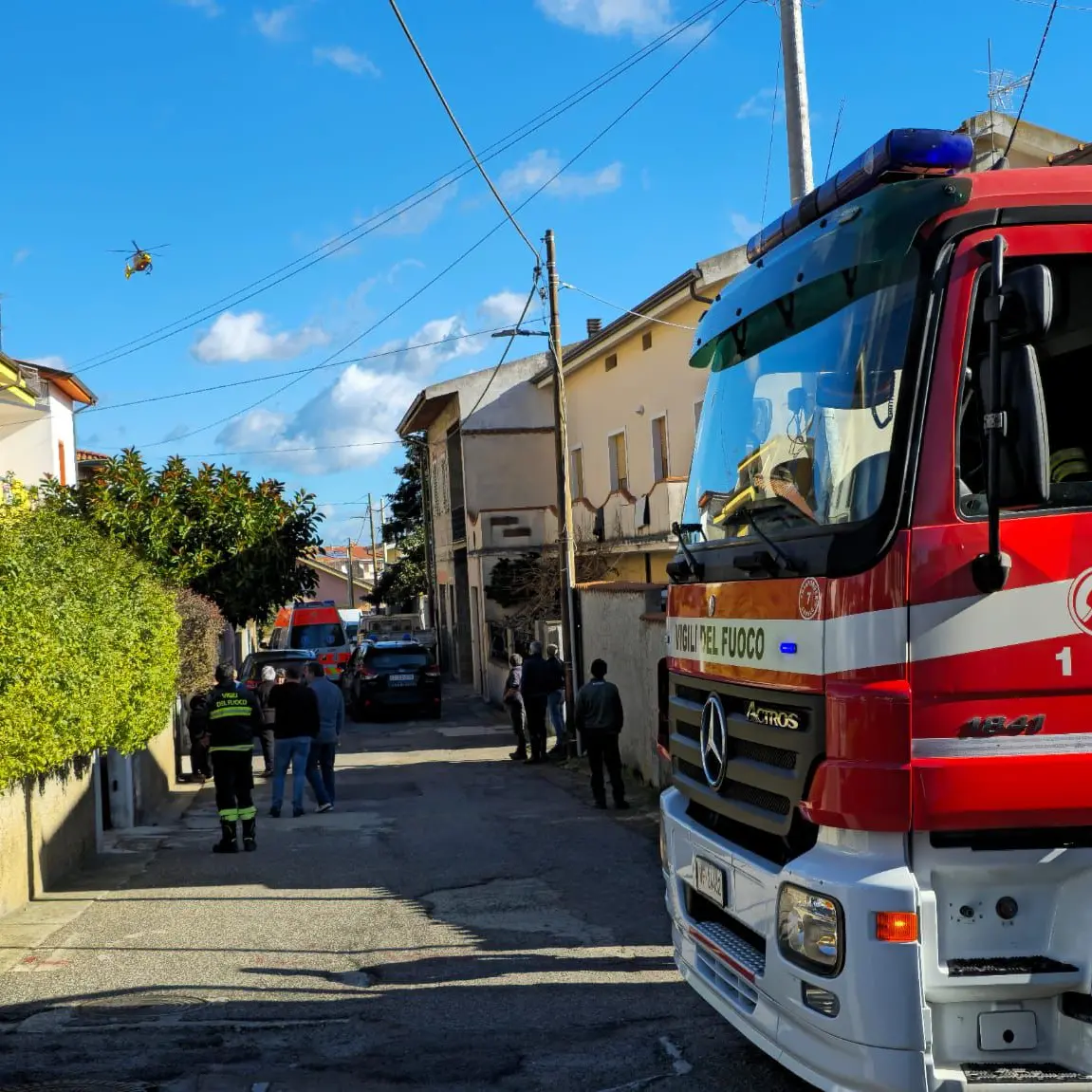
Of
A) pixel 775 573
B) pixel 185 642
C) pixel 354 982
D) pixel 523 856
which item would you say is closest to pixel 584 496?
pixel 185 642

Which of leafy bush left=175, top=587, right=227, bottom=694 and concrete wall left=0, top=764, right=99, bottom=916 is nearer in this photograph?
concrete wall left=0, top=764, right=99, bottom=916

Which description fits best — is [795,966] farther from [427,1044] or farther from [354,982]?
[354,982]

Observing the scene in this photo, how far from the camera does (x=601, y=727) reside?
1440cm

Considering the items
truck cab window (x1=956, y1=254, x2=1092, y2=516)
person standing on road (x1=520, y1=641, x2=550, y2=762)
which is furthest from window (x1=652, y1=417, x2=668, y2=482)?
truck cab window (x1=956, y1=254, x2=1092, y2=516)

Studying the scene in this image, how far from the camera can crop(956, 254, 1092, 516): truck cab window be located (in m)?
4.15

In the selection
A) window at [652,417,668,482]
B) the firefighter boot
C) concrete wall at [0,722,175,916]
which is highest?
window at [652,417,668,482]

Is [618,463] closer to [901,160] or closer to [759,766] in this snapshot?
[759,766]

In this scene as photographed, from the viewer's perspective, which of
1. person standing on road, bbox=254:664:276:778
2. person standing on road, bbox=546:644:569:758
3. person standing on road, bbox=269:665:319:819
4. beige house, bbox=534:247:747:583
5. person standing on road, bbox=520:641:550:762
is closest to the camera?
person standing on road, bbox=269:665:319:819

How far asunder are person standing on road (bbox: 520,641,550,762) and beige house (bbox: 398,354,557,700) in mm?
10379

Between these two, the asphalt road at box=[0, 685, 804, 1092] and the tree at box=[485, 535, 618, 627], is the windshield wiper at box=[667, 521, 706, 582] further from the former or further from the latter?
the tree at box=[485, 535, 618, 627]

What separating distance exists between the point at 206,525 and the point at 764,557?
22.9 m

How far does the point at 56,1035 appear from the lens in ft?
22.2

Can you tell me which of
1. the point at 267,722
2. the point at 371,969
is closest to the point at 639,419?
the point at 267,722

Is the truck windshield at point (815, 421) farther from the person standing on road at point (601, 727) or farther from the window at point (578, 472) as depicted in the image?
the window at point (578, 472)
